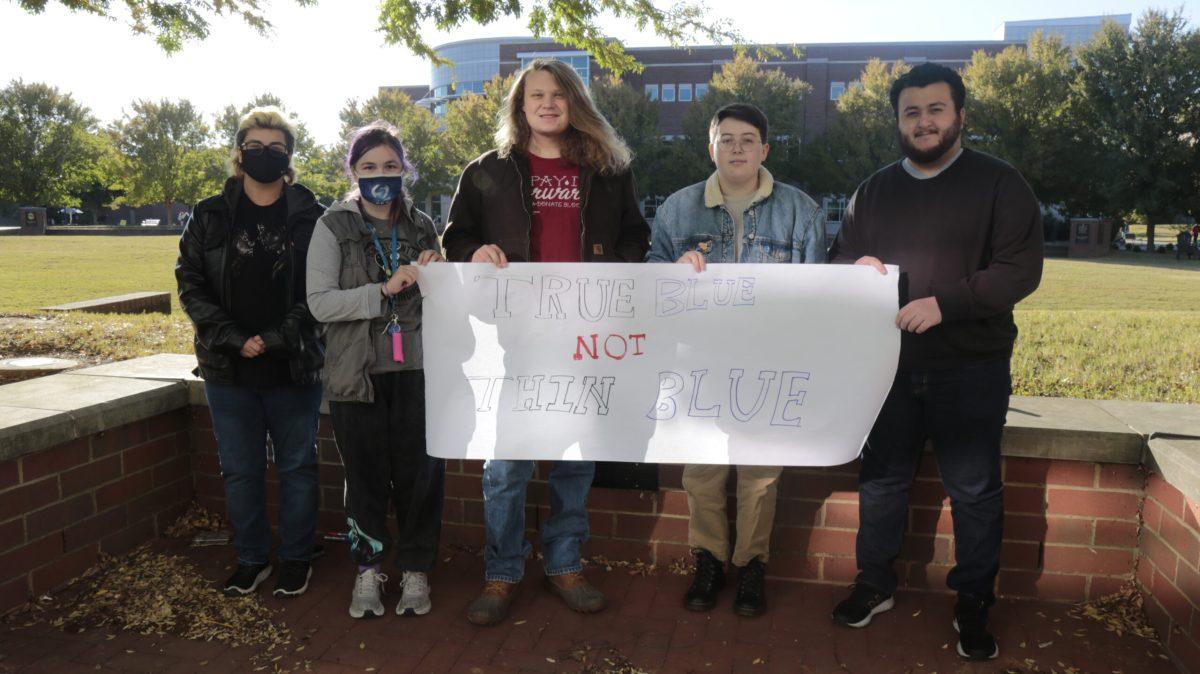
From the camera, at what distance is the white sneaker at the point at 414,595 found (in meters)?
3.33

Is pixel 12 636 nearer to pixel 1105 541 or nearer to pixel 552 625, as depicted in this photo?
pixel 552 625

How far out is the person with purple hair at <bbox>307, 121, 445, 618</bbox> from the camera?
3221mm

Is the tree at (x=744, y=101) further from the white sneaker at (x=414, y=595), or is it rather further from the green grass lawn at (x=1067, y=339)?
the white sneaker at (x=414, y=595)

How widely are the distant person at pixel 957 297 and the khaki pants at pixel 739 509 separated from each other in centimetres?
51

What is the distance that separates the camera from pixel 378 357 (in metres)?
3.26

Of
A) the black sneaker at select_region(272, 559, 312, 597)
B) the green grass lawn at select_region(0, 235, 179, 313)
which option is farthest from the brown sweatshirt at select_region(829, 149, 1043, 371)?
the green grass lawn at select_region(0, 235, 179, 313)

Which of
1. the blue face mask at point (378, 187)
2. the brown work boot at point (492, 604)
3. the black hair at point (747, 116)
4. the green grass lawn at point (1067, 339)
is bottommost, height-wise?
the brown work boot at point (492, 604)

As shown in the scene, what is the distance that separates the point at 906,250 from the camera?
306cm

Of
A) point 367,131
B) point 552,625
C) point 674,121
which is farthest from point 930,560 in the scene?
point 674,121

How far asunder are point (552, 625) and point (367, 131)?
207 cm

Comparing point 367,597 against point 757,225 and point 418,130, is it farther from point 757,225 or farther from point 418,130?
point 418,130

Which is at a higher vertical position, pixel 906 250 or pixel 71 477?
pixel 906 250

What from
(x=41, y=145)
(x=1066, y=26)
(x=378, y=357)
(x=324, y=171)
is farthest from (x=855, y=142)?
(x=1066, y=26)

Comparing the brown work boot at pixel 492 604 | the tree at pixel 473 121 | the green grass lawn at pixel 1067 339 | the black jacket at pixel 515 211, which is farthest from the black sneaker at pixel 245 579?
the tree at pixel 473 121
